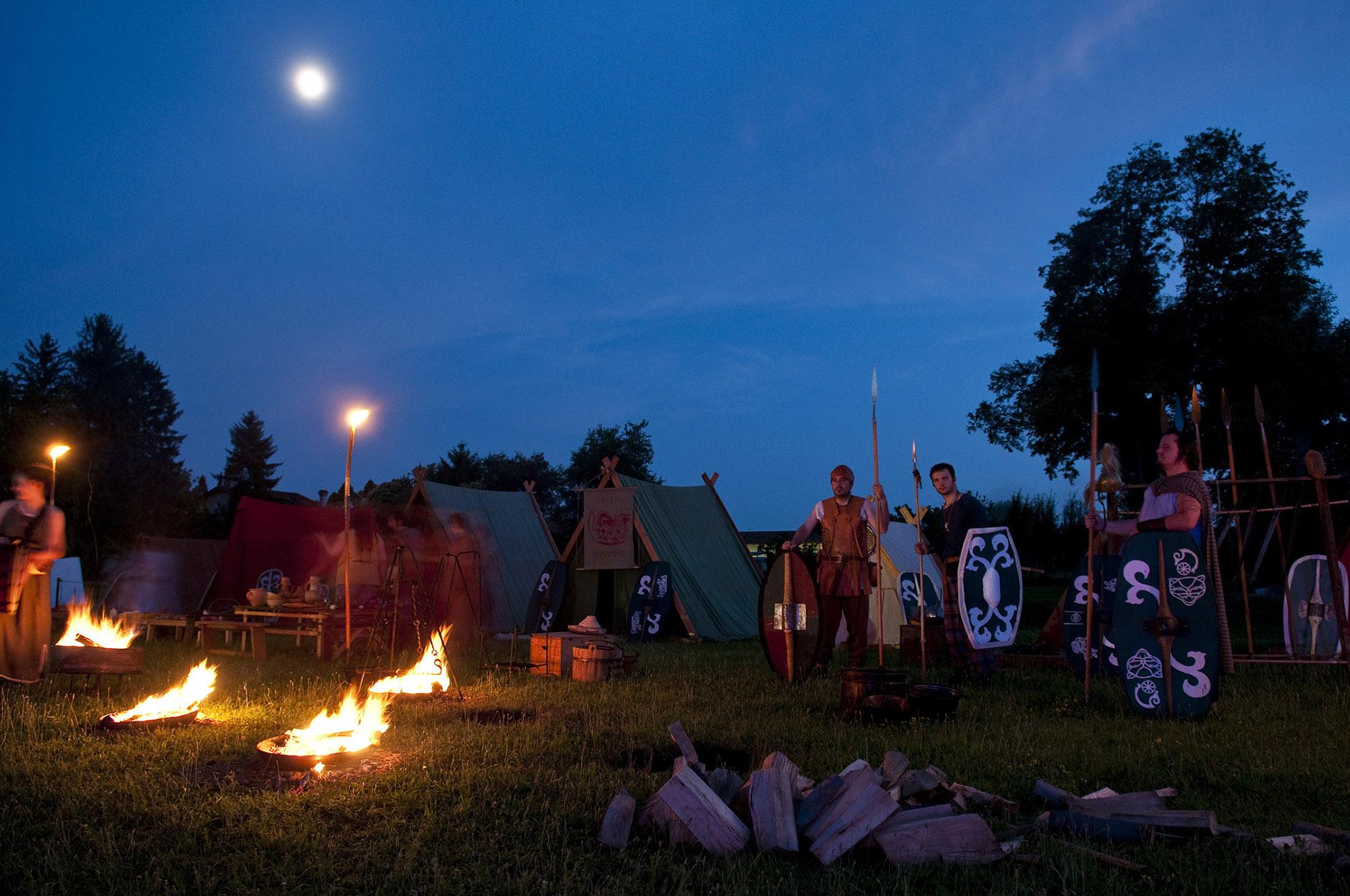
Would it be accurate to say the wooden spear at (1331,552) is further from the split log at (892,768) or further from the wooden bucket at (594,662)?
the wooden bucket at (594,662)

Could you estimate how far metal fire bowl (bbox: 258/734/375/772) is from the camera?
13.0 feet

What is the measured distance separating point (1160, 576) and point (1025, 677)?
2.23 metres

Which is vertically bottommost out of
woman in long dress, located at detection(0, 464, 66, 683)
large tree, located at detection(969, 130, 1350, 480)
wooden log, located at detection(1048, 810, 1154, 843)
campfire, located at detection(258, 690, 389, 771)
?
wooden log, located at detection(1048, 810, 1154, 843)

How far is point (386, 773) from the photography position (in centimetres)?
397

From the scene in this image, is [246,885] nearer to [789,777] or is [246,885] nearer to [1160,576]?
[789,777]

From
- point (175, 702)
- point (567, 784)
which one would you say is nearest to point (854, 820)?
point (567, 784)

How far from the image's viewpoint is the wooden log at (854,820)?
2939 millimetres

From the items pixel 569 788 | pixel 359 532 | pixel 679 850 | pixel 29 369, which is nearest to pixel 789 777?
pixel 679 850

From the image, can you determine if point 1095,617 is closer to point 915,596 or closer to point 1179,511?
point 1179,511

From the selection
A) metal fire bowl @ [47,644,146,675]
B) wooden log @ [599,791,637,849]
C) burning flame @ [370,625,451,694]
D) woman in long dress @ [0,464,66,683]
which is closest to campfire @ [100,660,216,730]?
metal fire bowl @ [47,644,146,675]

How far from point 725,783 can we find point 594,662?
401cm

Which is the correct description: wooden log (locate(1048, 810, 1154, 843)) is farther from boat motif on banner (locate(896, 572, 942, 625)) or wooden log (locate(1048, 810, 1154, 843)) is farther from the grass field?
boat motif on banner (locate(896, 572, 942, 625))

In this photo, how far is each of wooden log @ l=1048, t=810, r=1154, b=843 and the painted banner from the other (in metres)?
10.6

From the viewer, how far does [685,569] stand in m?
13.6
